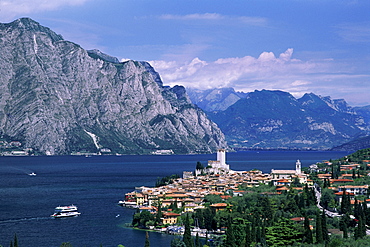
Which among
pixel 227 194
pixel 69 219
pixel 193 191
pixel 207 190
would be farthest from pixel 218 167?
pixel 69 219

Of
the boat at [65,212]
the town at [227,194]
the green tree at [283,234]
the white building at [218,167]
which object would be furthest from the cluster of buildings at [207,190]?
the green tree at [283,234]

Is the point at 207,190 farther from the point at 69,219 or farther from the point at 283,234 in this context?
the point at 283,234

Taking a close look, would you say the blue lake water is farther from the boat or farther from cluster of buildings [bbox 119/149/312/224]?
cluster of buildings [bbox 119/149/312/224]

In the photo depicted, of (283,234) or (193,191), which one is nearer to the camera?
(283,234)

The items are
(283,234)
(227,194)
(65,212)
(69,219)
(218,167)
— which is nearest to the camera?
(283,234)

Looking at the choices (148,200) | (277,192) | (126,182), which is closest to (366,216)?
(277,192)

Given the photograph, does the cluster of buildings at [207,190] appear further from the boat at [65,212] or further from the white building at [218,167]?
the white building at [218,167]

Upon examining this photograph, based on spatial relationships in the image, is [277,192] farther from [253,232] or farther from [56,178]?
[56,178]
